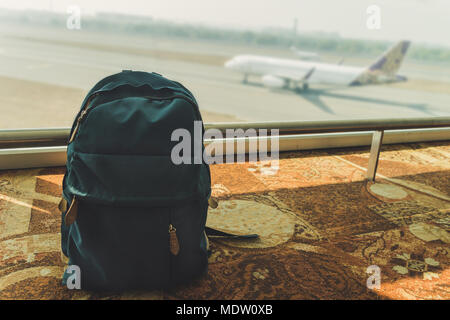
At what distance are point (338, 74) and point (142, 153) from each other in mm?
11922

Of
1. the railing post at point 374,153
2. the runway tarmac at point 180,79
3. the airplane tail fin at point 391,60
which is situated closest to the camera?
the railing post at point 374,153

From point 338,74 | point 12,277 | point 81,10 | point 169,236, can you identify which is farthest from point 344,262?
point 338,74

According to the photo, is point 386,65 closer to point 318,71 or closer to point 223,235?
point 318,71

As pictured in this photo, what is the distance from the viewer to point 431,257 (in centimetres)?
124

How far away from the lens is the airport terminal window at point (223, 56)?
243cm

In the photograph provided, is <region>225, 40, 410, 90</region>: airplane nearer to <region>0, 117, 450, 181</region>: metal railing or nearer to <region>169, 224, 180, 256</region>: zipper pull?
<region>0, 117, 450, 181</region>: metal railing

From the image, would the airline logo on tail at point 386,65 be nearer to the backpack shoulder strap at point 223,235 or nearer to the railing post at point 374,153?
the railing post at point 374,153

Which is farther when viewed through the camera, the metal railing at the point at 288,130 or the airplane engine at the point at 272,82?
the airplane engine at the point at 272,82

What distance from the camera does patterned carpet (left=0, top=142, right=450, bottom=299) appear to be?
1021 millimetres

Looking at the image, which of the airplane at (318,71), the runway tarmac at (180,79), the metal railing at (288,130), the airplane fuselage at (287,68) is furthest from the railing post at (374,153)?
the airplane fuselage at (287,68)

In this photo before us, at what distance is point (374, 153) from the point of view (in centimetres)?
187

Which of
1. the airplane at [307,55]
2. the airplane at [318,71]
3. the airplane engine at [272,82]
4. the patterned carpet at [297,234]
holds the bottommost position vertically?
the patterned carpet at [297,234]

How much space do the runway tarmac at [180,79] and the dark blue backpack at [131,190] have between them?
2457 mm

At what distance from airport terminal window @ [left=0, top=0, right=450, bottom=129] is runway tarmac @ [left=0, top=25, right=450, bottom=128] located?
4 centimetres
